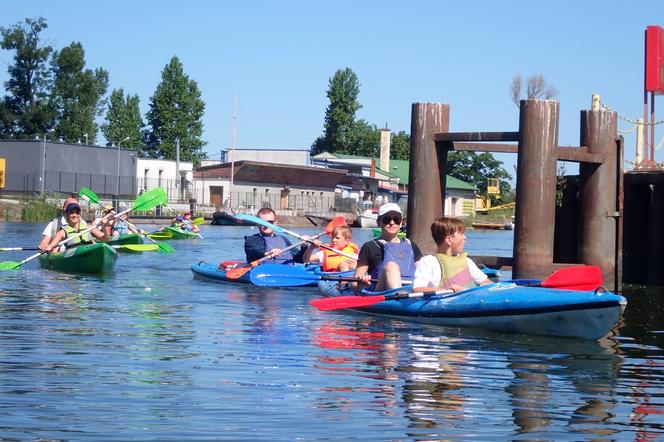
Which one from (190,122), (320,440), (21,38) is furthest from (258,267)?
(190,122)

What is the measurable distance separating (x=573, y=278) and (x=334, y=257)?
5.59 metres

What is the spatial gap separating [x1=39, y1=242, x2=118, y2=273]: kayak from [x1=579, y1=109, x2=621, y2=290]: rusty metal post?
307 inches

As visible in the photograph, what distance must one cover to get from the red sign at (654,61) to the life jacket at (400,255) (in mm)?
11612

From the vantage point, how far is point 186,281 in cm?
1783

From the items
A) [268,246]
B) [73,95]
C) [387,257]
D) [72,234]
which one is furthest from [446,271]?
[73,95]

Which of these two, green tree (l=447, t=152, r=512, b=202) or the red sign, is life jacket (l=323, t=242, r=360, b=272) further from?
green tree (l=447, t=152, r=512, b=202)

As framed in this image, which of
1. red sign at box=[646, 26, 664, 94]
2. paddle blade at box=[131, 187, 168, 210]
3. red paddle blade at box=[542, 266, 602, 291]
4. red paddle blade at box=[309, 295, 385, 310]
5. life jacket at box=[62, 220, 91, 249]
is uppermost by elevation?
red sign at box=[646, 26, 664, 94]

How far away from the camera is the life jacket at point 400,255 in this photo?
11867 millimetres

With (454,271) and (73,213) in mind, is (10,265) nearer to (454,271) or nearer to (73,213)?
(73,213)

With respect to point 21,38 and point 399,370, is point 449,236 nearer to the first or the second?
point 399,370

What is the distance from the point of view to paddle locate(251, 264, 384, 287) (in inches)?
619

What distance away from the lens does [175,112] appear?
83.7 m

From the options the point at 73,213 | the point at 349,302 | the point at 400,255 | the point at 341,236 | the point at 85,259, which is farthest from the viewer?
the point at 73,213

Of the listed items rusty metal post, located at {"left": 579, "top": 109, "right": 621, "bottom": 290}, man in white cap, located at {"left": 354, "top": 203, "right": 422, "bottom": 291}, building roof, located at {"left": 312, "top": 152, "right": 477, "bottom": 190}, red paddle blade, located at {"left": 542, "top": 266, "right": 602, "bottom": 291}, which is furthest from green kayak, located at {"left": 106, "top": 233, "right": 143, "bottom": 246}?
building roof, located at {"left": 312, "top": 152, "right": 477, "bottom": 190}
